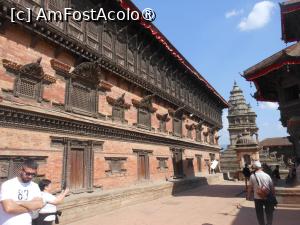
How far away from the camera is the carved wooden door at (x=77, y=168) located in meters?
10.8

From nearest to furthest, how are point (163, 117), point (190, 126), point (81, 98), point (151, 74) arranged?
point (81, 98) → point (151, 74) → point (163, 117) → point (190, 126)

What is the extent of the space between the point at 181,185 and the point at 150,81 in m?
7.57

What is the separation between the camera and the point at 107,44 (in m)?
13.9

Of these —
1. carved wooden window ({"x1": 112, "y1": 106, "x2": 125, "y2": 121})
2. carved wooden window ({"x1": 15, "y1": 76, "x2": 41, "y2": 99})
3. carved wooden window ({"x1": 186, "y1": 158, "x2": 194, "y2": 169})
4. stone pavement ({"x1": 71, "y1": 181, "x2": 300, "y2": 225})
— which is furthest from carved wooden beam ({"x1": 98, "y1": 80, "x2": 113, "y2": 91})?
carved wooden window ({"x1": 186, "y1": 158, "x2": 194, "y2": 169})

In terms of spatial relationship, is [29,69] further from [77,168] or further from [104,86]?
[104,86]

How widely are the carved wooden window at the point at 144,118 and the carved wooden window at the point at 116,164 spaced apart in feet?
9.67

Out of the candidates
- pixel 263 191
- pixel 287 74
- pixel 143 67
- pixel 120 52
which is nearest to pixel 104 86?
pixel 120 52

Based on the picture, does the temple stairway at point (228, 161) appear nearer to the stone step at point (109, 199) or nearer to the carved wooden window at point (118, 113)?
the stone step at point (109, 199)

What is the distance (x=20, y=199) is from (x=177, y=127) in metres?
18.7

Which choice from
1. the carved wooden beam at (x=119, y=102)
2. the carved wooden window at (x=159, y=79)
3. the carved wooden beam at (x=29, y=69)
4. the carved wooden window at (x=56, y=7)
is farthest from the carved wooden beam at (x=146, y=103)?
the carved wooden beam at (x=29, y=69)

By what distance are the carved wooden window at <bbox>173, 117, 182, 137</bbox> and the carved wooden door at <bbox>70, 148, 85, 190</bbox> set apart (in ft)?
35.6

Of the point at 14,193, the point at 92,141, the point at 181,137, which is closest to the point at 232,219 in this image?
the point at 92,141

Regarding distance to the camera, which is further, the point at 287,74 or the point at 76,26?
the point at 287,74

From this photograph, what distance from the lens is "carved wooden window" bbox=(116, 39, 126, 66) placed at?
14710 millimetres
